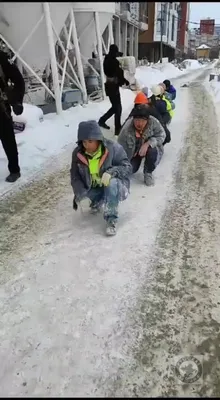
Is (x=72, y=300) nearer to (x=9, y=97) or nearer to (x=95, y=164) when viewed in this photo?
(x=95, y=164)

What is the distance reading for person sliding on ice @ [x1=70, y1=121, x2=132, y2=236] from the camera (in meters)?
3.66

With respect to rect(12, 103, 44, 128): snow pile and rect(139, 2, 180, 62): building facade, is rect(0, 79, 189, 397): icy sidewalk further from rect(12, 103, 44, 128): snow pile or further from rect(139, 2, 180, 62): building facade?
rect(139, 2, 180, 62): building facade

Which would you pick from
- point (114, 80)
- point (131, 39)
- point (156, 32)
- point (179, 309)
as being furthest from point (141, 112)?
point (156, 32)

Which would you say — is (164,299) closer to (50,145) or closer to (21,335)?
(21,335)

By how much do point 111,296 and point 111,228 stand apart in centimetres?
97

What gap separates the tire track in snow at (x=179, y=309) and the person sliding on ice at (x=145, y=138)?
0.59 meters

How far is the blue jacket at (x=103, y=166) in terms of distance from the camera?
3.70m

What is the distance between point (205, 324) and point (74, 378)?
0.89 m

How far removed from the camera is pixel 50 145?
6.95m

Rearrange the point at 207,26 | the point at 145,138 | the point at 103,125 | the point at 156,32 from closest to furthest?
the point at 145,138
the point at 103,125
the point at 156,32
the point at 207,26

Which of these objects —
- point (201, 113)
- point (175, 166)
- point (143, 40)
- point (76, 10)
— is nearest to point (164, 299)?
point (175, 166)

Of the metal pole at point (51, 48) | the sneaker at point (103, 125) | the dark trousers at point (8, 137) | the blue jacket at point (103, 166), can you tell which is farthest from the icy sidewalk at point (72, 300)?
the metal pole at point (51, 48)

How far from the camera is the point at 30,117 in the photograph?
8039 millimetres

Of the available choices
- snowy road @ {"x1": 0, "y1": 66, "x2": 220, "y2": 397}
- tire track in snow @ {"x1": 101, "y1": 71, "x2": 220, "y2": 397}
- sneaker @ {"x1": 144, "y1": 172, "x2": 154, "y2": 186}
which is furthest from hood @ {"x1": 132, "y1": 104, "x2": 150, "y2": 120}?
tire track in snow @ {"x1": 101, "y1": 71, "x2": 220, "y2": 397}
